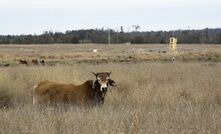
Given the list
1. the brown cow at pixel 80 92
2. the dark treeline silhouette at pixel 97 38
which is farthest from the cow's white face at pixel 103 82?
the dark treeline silhouette at pixel 97 38

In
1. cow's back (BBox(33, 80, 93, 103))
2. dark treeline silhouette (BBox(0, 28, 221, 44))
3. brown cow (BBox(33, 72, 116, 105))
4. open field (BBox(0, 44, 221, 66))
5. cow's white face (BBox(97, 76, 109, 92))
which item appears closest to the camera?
cow's white face (BBox(97, 76, 109, 92))

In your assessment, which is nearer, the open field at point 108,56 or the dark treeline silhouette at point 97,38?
the open field at point 108,56

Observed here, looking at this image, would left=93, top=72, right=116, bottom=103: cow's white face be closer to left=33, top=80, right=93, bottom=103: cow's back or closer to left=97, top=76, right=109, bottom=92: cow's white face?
left=97, top=76, right=109, bottom=92: cow's white face

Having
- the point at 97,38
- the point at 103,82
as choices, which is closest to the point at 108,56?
the point at 103,82

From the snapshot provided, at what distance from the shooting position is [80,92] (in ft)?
45.2

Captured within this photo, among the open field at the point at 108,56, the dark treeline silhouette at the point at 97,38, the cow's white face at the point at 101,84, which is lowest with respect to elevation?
the dark treeline silhouette at the point at 97,38

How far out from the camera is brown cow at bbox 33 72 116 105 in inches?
527

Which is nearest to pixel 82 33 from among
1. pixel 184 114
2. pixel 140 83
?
pixel 140 83

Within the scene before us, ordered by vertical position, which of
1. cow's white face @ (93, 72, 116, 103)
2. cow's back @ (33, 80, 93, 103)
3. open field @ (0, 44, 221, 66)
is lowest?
open field @ (0, 44, 221, 66)

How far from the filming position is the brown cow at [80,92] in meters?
13.4

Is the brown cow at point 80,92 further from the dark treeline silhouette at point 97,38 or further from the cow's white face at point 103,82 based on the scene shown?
the dark treeline silhouette at point 97,38

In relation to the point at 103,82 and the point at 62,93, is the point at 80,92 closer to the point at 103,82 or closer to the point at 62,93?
the point at 62,93

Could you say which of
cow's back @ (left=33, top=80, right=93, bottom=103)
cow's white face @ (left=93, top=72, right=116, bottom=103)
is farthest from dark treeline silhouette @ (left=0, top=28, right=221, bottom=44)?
cow's white face @ (left=93, top=72, right=116, bottom=103)

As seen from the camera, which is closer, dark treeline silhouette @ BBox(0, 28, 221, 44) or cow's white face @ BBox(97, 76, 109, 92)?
cow's white face @ BBox(97, 76, 109, 92)
